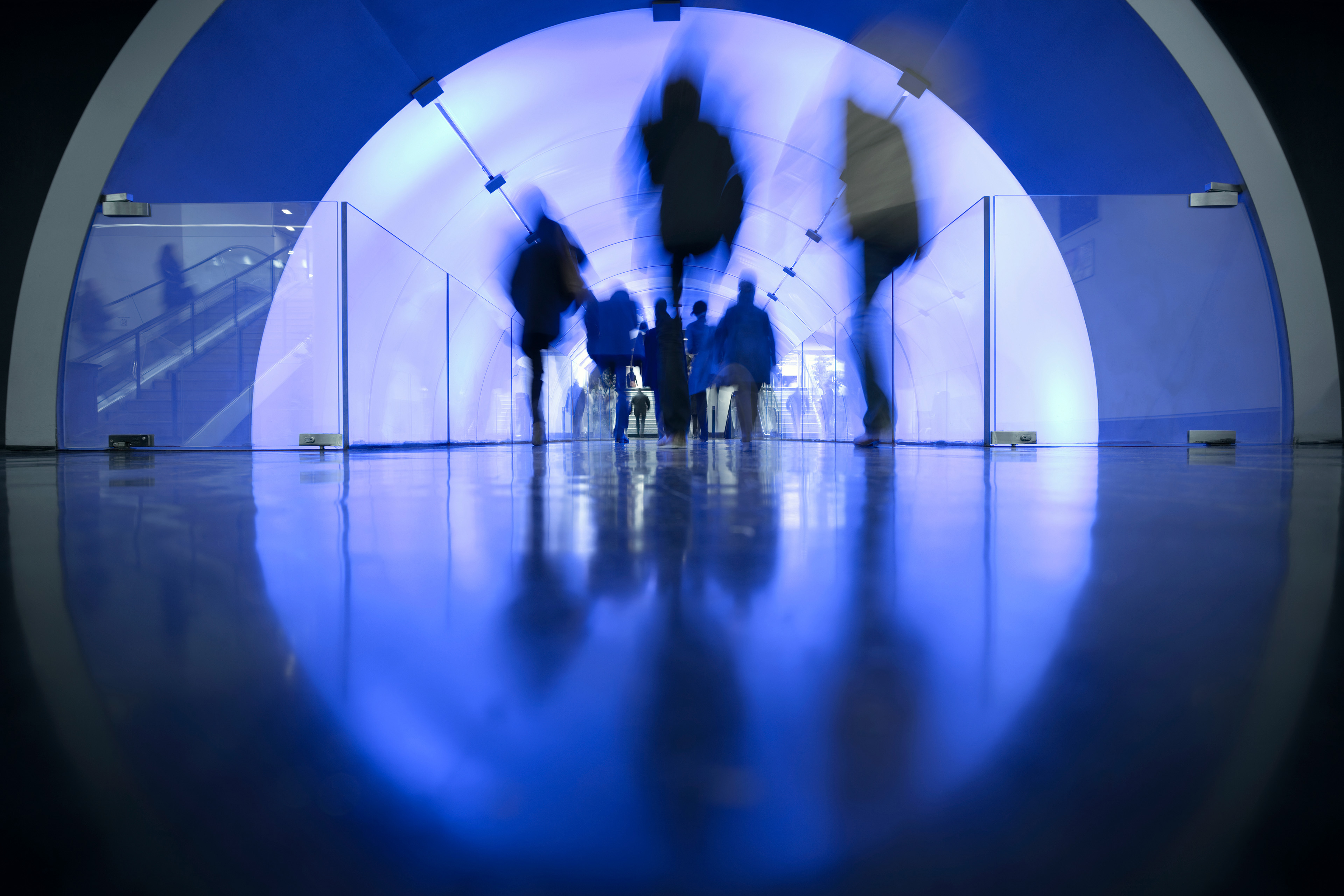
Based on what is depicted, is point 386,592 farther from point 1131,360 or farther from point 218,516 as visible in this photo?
point 1131,360

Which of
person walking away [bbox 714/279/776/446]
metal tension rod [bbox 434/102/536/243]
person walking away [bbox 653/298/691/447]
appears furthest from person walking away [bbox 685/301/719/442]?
person walking away [bbox 653/298/691/447]

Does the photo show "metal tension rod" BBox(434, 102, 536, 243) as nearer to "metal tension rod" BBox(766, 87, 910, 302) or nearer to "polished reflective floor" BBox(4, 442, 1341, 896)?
"metal tension rod" BBox(766, 87, 910, 302)

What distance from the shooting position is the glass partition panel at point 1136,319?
25.3 feet

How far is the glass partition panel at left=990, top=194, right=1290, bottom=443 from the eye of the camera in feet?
25.3

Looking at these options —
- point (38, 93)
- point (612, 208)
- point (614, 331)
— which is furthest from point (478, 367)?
point (614, 331)

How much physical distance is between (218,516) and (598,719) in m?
1.59

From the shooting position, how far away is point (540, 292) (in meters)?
11.1

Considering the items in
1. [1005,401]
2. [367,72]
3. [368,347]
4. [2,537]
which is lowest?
[2,537]

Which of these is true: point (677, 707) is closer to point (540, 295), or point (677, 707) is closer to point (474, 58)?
point (474, 58)

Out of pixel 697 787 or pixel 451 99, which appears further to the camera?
pixel 451 99

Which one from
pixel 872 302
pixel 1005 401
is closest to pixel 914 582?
pixel 1005 401

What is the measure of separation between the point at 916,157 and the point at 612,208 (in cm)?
683

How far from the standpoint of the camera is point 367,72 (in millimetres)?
7875

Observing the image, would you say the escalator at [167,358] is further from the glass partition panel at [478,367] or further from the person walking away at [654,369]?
the glass partition panel at [478,367]
